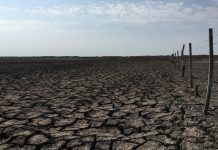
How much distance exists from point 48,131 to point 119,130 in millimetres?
1146

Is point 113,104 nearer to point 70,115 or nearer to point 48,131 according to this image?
point 70,115

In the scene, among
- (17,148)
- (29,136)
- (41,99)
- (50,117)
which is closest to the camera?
(17,148)

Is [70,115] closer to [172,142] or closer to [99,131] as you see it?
[99,131]

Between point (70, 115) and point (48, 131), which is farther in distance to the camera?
point (70, 115)

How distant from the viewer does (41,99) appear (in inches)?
351

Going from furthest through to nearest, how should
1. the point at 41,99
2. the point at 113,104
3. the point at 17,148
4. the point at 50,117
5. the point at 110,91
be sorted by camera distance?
the point at 110,91
the point at 41,99
the point at 113,104
the point at 50,117
the point at 17,148

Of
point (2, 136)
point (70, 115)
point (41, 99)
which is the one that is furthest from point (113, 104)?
point (2, 136)

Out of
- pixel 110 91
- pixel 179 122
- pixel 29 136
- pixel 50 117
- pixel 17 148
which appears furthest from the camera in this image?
pixel 110 91

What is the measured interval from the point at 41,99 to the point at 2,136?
11.7 feet

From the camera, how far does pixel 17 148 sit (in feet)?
15.8

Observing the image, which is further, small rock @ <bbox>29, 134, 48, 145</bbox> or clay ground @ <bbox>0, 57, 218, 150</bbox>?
small rock @ <bbox>29, 134, 48, 145</bbox>

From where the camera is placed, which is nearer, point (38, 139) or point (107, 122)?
point (38, 139)

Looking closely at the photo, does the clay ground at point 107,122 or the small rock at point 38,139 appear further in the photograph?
the small rock at point 38,139

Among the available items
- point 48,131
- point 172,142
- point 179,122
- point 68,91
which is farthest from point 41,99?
point 172,142
